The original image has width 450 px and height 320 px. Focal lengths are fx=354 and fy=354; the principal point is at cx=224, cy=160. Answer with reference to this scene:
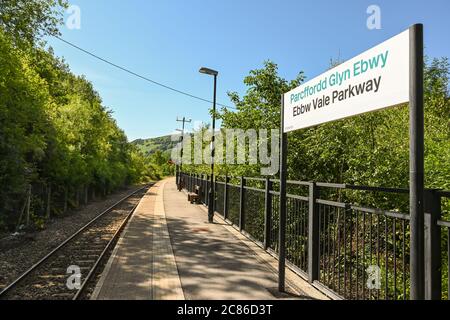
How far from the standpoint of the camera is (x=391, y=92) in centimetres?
311

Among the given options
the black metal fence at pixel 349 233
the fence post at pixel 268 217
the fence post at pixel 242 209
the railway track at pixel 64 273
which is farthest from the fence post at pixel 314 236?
the fence post at pixel 242 209

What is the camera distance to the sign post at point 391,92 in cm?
275

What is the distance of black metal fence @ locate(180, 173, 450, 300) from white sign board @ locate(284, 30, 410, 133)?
1.01m

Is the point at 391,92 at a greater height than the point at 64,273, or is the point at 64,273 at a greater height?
the point at 391,92

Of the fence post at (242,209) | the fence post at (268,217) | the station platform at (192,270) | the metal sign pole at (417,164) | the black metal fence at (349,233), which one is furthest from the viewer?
the fence post at (242,209)

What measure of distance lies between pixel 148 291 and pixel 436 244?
414 cm

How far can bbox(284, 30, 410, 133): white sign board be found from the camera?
9.93 feet

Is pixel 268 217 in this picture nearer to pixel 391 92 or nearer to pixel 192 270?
pixel 192 270

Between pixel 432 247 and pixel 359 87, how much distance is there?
168 cm

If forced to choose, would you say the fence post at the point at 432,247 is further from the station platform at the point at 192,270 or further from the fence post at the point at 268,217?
the fence post at the point at 268,217

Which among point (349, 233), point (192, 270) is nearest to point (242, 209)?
point (349, 233)

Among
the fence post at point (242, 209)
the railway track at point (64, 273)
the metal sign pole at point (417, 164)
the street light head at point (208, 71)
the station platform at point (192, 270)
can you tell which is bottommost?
the railway track at point (64, 273)

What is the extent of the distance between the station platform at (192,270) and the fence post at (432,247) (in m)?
2.35

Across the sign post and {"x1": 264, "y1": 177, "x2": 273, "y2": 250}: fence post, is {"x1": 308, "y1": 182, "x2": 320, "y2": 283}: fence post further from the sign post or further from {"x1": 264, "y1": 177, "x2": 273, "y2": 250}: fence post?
{"x1": 264, "y1": 177, "x2": 273, "y2": 250}: fence post
